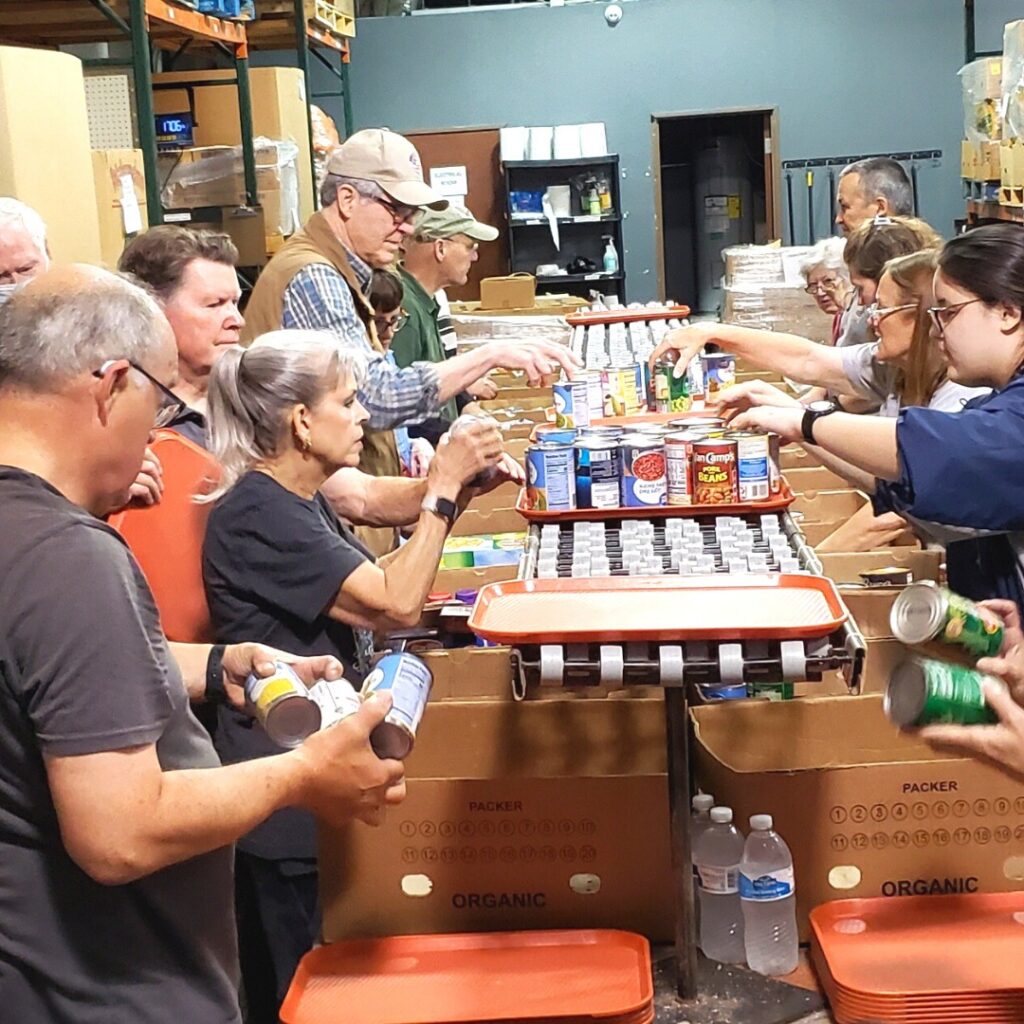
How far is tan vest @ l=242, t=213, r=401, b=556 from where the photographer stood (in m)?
3.54

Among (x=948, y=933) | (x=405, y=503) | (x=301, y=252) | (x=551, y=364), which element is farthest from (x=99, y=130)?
(x=948, y=933)

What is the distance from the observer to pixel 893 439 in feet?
7.44

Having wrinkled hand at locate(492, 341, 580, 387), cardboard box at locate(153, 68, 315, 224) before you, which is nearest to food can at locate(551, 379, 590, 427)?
wrinkled hand at locate(492, 341, 580, 387)

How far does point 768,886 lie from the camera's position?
6.83ft

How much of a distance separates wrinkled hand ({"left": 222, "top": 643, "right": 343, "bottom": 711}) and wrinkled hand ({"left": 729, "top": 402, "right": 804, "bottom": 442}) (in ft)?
3.58

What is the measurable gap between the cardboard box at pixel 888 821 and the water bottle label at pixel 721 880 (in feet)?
0.26

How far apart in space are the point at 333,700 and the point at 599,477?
1.33 m

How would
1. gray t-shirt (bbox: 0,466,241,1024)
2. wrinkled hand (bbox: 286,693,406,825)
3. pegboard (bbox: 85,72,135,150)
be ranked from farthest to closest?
pegboard (bbox: 85,72,135,150) → wrinkled hand (bbox: 286,693,406,825) → gray t-shirt (bbox: 0,466,241,1024)

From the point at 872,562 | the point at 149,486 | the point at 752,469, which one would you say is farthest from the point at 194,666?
the point at 872,562

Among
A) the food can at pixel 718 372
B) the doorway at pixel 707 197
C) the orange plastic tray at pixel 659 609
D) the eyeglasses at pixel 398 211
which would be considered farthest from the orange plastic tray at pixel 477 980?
the doorway at pixel 707 197

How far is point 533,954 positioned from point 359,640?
2.15ft

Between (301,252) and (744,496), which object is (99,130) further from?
(744,496)

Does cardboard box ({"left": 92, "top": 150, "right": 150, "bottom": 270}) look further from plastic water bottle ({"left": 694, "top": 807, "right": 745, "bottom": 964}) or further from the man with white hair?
plastic water bottle ({"left": 694, "top": 807, "right": 745, "bottom": 964})

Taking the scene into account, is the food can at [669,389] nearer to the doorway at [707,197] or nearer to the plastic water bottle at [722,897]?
the plastic water bottle at [722,897]
